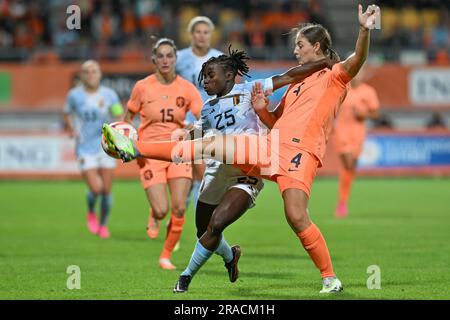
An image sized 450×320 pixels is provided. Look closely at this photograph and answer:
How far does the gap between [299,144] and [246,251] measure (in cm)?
442

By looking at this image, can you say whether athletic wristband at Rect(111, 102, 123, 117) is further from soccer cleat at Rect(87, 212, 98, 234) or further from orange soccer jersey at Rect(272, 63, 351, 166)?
orange soccer jersey at Rect(272, 63, 351, 166)

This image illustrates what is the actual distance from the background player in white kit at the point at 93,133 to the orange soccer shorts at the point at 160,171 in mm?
3738

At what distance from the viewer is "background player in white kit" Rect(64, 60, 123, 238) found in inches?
607

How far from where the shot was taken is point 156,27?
93.4ft

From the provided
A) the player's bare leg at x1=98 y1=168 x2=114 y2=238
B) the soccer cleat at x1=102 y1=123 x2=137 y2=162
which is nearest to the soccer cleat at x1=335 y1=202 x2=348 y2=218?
the player's bare leg at x1=98 y1=168 x2=114 y2=238

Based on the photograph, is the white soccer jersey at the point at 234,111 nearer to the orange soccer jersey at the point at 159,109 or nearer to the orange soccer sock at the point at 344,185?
the orange soccer jersey at the point at 159,109

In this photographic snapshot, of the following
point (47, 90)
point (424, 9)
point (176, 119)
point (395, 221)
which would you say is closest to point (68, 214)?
point (395, 221)

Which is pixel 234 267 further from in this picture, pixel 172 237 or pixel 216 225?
pixel 172 237

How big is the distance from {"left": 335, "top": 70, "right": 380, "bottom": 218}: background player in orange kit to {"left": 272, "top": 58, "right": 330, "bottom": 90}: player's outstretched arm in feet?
29.2

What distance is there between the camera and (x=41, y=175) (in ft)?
85.2

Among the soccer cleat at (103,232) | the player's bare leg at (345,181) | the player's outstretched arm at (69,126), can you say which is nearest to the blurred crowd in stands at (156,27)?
the player's bare leg at (345,181)

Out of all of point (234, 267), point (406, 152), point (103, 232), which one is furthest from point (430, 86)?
point (234, 267)

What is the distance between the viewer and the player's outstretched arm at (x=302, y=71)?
8.98 m
